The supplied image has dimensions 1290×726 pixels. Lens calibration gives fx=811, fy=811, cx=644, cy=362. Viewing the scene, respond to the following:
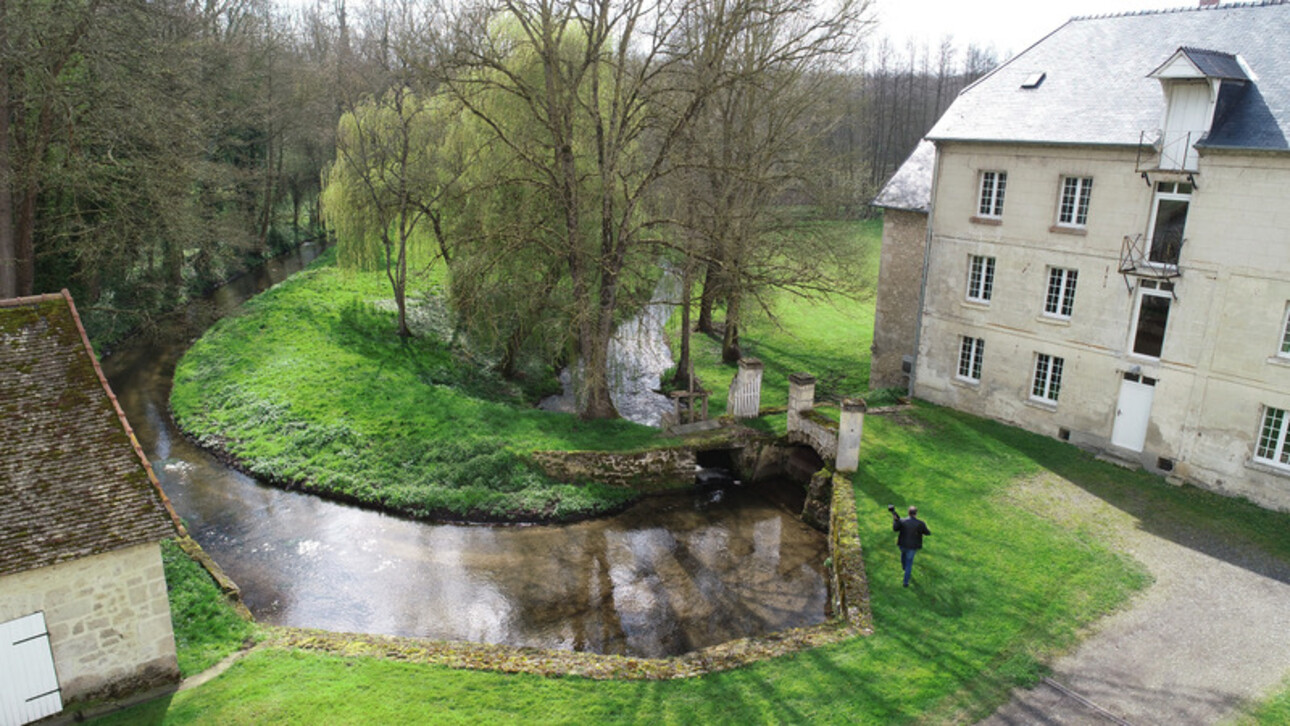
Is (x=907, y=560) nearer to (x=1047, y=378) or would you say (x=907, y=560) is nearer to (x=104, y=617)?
(x=1047, y=378)

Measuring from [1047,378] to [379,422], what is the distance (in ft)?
53.5

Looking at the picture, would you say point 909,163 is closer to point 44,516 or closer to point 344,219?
point 344,219

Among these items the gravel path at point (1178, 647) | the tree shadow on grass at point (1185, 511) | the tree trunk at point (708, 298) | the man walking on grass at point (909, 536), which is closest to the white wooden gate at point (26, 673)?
the gravel path at point (1178, 647)

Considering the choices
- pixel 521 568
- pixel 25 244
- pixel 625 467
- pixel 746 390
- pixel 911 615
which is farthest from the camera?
pixel 746 390

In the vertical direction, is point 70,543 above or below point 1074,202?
below

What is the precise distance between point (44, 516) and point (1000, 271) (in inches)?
764

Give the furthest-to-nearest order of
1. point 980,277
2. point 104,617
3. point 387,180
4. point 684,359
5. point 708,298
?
point 708,298
point 387,180
point 684,359
point 980,277
point 104,617

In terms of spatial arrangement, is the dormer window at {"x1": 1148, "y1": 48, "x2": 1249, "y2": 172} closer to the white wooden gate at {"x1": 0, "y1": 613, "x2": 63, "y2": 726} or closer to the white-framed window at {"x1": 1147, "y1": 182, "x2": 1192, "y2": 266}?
the white-framed window at {"x1": 1147, "y1": 182, "x2": 1192, "y2": 266}

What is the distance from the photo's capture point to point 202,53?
95.9 feet

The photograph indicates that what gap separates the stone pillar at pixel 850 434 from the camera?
17.1 metres

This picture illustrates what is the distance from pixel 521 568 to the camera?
1520 cm

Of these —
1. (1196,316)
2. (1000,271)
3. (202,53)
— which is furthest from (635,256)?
(202,53)

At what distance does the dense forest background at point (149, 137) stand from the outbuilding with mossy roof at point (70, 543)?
385 inches

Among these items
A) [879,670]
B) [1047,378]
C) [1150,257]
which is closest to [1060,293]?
[1047,378]
